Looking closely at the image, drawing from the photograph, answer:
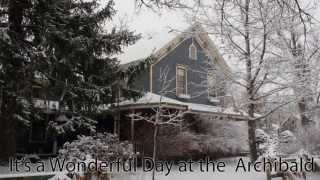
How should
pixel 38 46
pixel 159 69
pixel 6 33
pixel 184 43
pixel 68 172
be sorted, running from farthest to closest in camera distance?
pixel 184 43, pixel 159 69, pixel 38 46, pixel 6 33, pixel 68 172

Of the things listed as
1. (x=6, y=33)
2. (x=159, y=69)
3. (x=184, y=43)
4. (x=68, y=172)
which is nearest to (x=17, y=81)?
(x=6, y=33)

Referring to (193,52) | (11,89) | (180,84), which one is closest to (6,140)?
(11,89)

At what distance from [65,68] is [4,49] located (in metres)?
1.84

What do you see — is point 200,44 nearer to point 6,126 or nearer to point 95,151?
point 95,151

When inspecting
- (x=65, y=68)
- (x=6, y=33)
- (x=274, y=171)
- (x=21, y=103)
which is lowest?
(x=274, y=171)

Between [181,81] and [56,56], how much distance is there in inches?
442

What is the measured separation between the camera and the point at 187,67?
73.3ft

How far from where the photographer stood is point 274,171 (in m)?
11.5

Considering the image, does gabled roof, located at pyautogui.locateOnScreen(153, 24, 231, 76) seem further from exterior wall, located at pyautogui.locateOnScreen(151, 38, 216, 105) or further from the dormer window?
the dormer window

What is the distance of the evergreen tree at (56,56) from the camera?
11.0 m

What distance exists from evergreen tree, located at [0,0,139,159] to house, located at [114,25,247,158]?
5.25 feet

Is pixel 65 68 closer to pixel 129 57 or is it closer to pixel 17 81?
pixel 17 81

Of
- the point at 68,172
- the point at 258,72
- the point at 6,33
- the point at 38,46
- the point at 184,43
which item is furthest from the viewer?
the point at 184,43

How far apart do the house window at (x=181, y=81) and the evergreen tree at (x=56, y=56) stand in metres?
8.65
